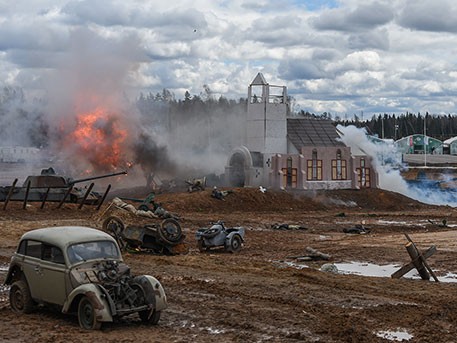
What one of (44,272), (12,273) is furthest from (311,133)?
(44,272)

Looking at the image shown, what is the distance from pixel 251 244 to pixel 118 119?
97.4ft

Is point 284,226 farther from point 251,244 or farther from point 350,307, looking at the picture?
point 350,307

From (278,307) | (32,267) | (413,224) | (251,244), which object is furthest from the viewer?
(413,224)

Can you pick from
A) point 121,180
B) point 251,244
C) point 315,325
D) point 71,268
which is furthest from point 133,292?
point 121,180

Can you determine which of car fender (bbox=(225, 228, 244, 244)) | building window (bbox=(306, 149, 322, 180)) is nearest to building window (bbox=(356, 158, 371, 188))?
building window (bbox=(306, 149, 322, 180))

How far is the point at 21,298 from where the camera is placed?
1478 cm

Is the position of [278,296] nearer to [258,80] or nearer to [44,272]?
[44,272]

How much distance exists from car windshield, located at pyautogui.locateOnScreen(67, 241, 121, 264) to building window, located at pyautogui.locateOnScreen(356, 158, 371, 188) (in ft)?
157

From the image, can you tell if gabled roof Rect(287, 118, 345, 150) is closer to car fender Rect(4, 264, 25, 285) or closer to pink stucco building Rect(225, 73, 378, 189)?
pink stucco building Rect(225, 73, 378, 189)

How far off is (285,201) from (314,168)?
6863 millimetres

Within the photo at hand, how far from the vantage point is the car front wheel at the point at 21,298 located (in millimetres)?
14664

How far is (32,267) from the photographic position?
14609mm

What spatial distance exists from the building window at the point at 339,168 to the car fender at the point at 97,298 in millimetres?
47276

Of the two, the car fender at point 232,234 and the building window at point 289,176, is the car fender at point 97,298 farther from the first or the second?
the building window at point 289,176
